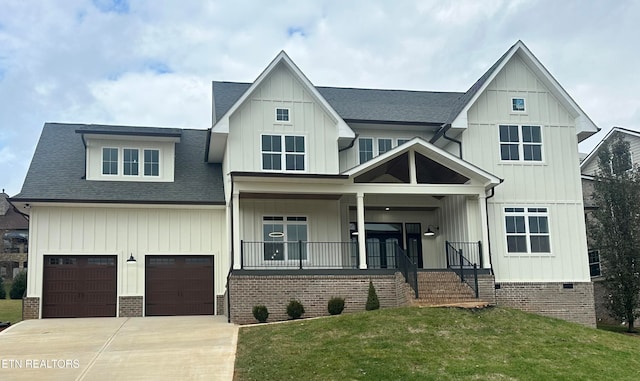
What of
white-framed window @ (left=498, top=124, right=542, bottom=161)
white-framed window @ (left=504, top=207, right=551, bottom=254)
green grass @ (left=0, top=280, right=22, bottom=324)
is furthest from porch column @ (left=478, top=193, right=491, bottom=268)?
green grass @ (left=0, top=280, right=22, bottom=324)

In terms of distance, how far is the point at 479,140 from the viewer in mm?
22625

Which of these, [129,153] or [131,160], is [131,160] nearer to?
[131,160]

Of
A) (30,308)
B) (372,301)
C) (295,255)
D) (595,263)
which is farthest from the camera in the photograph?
(595,263)

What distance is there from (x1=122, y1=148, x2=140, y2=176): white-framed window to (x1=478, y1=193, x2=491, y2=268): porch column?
11.8 metres

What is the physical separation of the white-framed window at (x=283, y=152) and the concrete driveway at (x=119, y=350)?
5288mm

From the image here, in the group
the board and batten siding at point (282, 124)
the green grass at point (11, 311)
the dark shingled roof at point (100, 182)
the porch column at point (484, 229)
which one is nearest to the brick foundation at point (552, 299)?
the porch column at point (484, 229)

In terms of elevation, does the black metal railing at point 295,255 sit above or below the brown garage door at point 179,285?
above

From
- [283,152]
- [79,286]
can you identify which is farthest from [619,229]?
[79,286]

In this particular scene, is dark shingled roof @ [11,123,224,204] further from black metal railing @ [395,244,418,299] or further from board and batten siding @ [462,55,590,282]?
board and batten siding @ [462,55,590,282]

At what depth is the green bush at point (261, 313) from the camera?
61.0 feet

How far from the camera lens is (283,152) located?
22062 millimetres

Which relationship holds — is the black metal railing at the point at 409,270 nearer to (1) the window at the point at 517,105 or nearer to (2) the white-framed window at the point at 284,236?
(2) the white-framed window at the point at 284,236

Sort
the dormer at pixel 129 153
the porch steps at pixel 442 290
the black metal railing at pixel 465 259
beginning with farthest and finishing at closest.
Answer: the dormer at pixel 129 153 < the black metal railing at pixel 465 259 < the porch steps at pixel 442 290

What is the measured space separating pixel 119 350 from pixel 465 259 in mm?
10779
